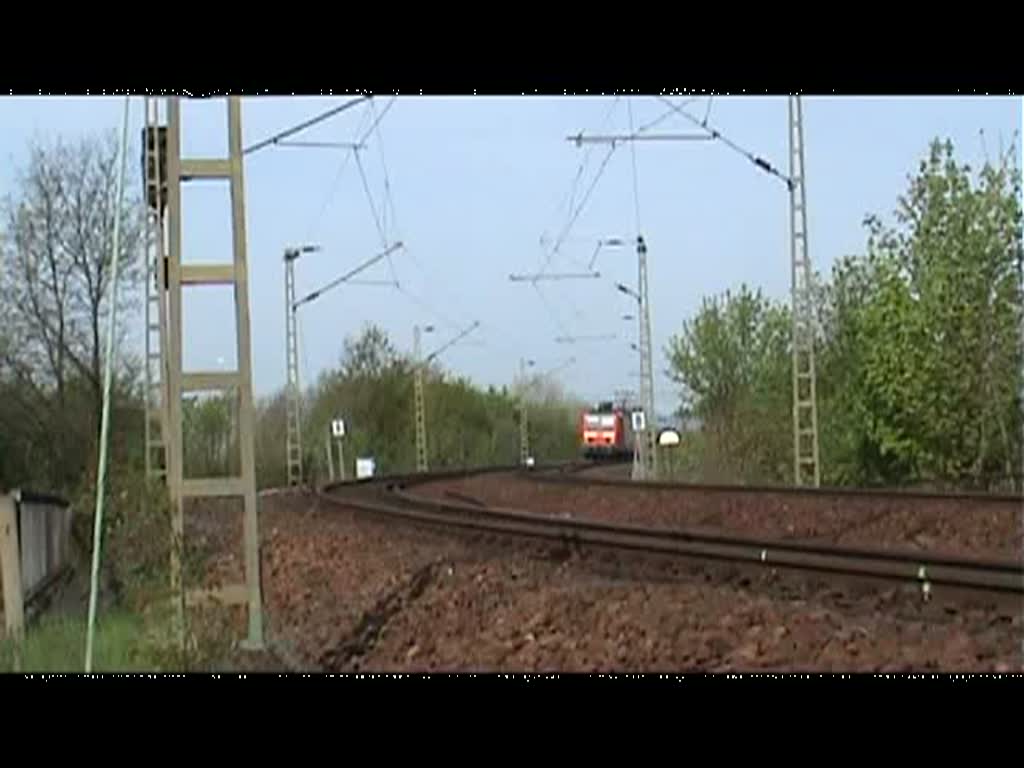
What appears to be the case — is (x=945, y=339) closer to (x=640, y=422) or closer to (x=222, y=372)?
(x=640, y=422)

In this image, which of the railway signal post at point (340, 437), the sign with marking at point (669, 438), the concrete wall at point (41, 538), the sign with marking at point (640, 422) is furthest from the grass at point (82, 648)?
the sign with marking at point (669, 438)

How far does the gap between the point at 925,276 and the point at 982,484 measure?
3.52m

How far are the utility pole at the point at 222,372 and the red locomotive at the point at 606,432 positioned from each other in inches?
1664

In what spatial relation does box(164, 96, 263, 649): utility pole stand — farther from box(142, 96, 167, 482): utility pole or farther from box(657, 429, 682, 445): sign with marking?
box(657, 429, 682, 445): sign with marking

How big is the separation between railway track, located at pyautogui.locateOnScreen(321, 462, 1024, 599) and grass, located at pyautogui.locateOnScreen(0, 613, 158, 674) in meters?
4.42

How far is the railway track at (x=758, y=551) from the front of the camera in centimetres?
838

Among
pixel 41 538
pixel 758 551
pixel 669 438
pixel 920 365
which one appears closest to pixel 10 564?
pixel 41 538

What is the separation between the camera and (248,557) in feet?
27.3

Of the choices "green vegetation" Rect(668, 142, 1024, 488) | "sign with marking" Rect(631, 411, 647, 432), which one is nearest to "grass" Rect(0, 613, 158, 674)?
"green vegetation" Rect(668, 142, 1024, 488)

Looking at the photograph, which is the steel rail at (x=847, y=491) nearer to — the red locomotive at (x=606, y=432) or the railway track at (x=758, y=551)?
the railway track at (x=758, y=551)

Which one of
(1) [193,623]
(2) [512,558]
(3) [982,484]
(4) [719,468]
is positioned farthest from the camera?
(4) [719,468]

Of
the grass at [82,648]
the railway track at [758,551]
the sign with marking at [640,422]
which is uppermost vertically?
the sign with marking at [640,422]

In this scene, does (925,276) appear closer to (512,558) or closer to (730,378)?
(730,378)
